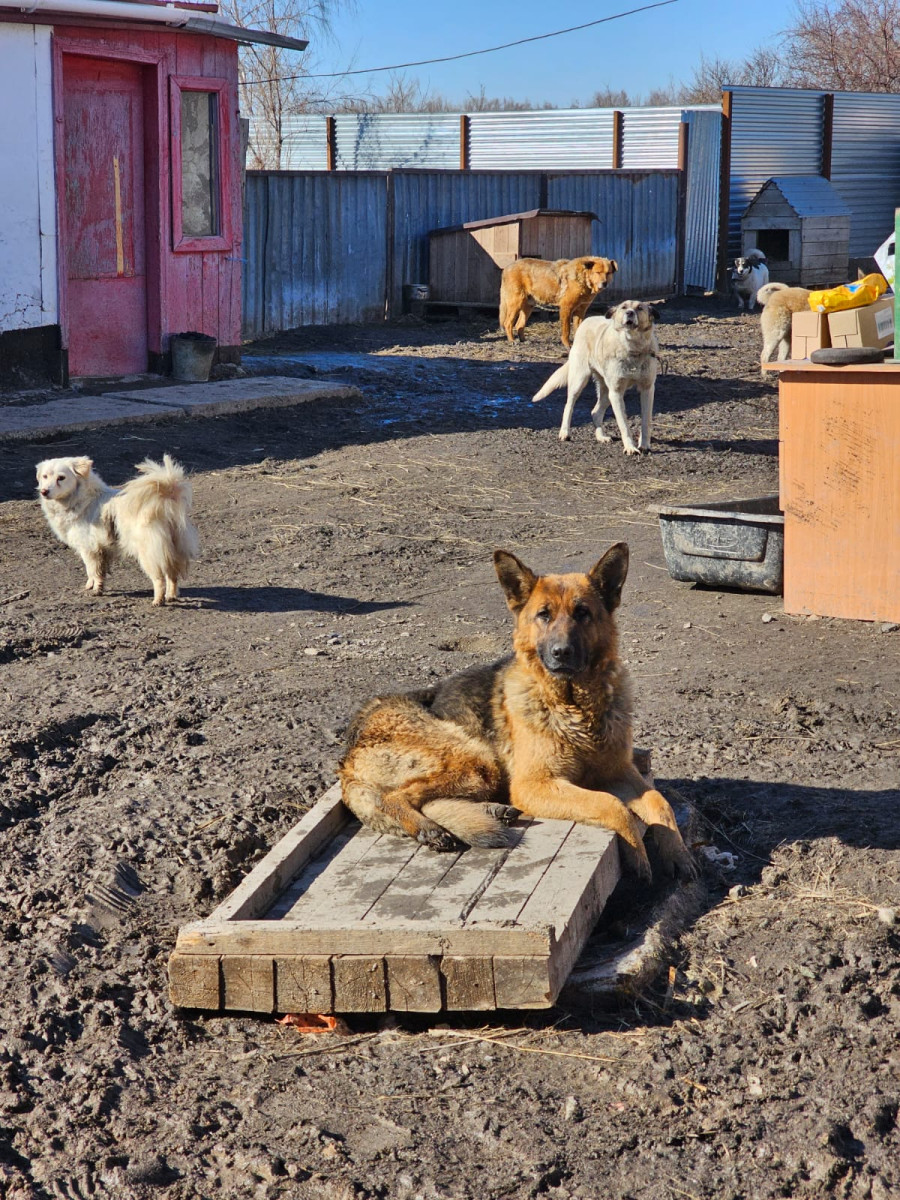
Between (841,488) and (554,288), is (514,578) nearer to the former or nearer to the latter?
(841,488)

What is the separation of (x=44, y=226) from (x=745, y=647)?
878 centimetres

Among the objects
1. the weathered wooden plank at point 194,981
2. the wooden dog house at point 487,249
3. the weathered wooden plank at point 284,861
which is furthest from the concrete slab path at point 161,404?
the weathered wooden plank at point 194,981

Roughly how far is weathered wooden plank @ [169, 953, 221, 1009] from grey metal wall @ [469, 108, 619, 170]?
24751mm

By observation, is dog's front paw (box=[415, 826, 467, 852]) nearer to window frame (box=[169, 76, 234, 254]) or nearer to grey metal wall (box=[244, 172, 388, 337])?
window frame (box=[169, 76, 234, 254])

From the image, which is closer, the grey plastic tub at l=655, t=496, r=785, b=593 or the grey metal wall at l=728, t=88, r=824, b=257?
the grey plastic tub at l=655, t=496, r=785, b=593

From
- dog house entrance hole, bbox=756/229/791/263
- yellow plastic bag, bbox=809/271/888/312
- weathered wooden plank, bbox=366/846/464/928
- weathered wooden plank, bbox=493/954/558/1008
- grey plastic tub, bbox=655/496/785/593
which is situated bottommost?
weathered wooden plank, bbox=493/954/558/1008

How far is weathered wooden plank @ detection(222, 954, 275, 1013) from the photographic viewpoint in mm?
3504

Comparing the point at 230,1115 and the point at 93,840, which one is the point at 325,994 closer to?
the point at 230,1115

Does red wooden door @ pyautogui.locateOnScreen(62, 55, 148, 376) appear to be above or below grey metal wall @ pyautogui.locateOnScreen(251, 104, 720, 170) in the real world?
below

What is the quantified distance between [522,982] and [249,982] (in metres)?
0.72

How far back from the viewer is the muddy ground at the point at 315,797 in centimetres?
297

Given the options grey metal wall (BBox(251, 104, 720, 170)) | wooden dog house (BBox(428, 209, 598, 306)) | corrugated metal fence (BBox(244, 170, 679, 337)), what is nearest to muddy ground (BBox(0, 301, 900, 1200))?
corrugated metal fence (BBox(244, 170, 679, 337))

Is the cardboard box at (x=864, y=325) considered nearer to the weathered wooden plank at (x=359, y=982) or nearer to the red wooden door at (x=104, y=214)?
the weathered wooden plank at (x=359, y=982)

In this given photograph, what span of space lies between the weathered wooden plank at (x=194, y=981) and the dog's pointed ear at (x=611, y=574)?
5.43ft
